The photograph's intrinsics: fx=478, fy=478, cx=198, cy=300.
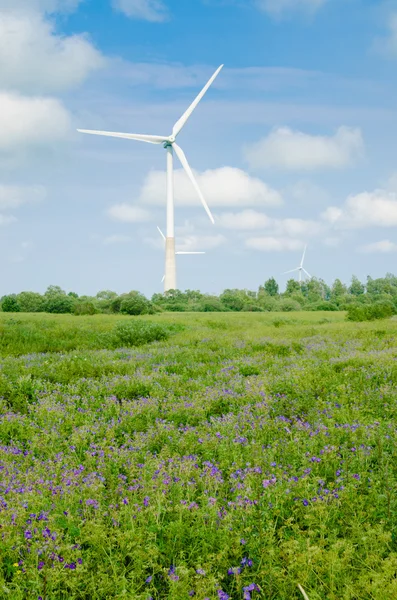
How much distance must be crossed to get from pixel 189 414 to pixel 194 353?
5717 millimetres

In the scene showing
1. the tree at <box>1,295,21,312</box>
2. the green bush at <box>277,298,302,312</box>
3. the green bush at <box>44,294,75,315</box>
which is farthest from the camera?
the green bush at <box>277,298,302,312</box>

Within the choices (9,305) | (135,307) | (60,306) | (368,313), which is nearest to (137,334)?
(368,313)

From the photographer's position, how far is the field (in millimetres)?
3453

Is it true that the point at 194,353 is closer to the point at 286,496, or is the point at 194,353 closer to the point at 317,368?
A: the point at 317,368

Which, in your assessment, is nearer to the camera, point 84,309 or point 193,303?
point 84,309

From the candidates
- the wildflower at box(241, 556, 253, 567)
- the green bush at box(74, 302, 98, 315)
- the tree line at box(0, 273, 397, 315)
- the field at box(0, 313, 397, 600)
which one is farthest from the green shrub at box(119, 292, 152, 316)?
the wildflower at box(241, 556, 253, 567)

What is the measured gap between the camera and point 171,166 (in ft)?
204

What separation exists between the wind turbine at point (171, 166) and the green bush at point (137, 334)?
3317 cm

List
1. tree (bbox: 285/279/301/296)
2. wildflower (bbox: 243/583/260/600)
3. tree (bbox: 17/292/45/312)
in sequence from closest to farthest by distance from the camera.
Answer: wildflower (bbox: 243/583/260/600)
tree (bbox: 17/292/45/312)
tree (bbox: 285/279/301/296)

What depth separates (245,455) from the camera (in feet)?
17.6

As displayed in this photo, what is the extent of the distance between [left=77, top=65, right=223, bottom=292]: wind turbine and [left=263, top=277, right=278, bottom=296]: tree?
45856 millimetres

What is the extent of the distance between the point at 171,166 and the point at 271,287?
62034 millimetres

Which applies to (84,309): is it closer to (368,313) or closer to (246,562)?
(368,313)

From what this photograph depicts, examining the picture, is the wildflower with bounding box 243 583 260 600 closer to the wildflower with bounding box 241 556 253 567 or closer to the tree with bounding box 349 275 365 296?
the wildflower with bounding box 241 556 253 567
